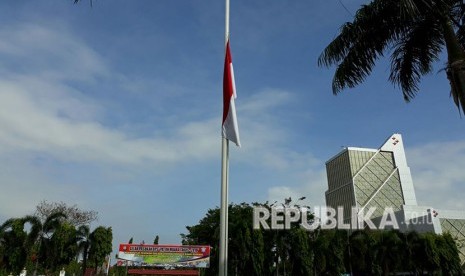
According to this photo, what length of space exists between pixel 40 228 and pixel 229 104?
26.7 metres

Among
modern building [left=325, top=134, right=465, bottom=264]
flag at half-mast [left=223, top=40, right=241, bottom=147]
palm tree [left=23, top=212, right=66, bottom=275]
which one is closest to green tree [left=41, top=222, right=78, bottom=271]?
palm tree [left=23, top=212, right=66, bottom=275]

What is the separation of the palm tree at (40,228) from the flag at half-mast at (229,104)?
26.3 m

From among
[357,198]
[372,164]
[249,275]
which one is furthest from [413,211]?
[249,275]

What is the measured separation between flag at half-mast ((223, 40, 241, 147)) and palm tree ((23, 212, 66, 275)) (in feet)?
86.1

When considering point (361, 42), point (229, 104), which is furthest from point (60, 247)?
point (361, 42)

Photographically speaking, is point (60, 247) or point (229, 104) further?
point (60, 247)

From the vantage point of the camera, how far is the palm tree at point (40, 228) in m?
30.7

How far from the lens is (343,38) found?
1048 centimetres

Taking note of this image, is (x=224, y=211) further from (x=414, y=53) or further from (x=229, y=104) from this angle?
(x=414, y=53)

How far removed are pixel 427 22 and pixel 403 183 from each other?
132 meters

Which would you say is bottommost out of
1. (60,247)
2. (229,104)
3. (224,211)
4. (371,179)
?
(224,211)

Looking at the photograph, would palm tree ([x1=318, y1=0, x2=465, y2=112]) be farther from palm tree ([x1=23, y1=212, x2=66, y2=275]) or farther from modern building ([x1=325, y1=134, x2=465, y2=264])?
modern building ([x1=325, y1=134, x2=465, y2=264])

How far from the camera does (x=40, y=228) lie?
102ft

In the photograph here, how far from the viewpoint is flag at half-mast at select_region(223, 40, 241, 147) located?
9781mm
